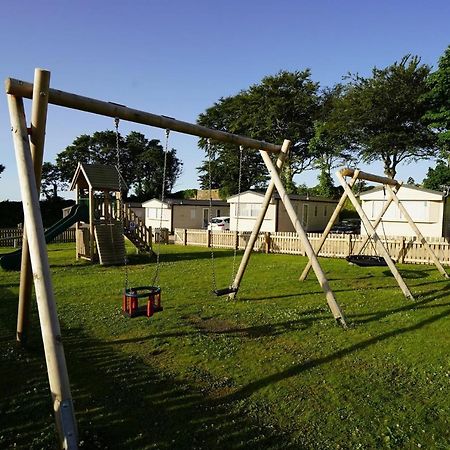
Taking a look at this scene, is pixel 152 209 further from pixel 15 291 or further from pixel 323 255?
pixel 15 291

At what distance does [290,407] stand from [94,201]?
15326 millimetres

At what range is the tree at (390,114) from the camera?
3831 cm

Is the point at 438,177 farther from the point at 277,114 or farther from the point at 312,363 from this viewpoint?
the point at 312,363

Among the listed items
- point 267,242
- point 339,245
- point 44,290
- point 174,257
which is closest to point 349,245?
point 339,245

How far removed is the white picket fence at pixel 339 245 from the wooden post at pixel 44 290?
10.1 meters

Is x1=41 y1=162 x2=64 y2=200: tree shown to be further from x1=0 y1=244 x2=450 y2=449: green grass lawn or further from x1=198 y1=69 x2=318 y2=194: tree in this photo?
x1=0 y1=244 x2=450 y2=449: green grass lawn

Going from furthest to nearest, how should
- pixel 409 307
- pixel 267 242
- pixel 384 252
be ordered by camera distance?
pixel 267 242
pixel 384 252
pixel 409 307

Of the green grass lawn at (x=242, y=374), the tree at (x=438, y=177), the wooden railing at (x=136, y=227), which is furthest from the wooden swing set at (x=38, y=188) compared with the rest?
the tree at (x=438, y=177)

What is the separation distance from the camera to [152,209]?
36.8 meters

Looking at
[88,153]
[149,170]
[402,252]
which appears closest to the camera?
[402,252]

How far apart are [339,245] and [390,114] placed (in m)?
26.5

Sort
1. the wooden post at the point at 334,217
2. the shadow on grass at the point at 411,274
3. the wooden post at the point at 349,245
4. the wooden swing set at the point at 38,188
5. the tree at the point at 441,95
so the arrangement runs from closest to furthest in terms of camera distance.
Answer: the wooden swing set at the point at 38,188 → the wooden post at the point at 334,217 → the shadow on grass at the point at 411,274 → the wooden post at the point at 349,245 → the tree at the point at 441,95

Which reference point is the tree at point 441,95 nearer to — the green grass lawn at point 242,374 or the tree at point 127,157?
the green grass lawn at point 242,374

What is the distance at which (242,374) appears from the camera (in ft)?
18.0
